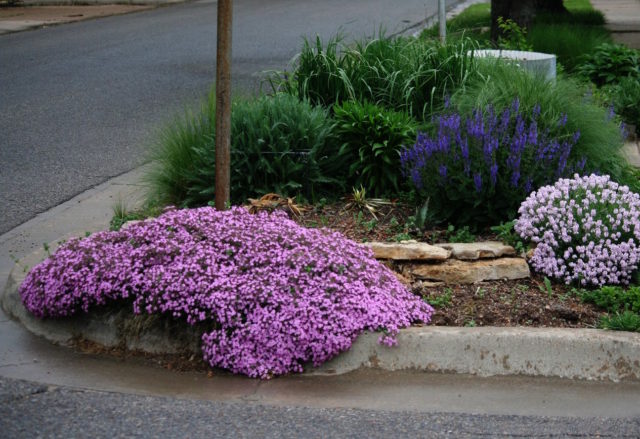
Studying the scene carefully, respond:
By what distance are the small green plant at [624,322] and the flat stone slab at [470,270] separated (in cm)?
72

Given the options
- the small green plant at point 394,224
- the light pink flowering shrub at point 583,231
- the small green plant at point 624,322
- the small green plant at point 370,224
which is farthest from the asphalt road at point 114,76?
the small green plant at point 624,322

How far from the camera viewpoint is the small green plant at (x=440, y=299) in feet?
16.0

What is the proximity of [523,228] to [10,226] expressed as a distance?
3.51 meters

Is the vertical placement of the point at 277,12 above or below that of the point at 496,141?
below

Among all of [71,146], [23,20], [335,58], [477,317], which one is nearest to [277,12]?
[23,20]

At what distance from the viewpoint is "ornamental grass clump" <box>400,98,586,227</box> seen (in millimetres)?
5660

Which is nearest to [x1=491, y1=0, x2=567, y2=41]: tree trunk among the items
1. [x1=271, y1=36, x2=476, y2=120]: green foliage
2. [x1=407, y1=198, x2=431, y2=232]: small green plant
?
[x1=271, y1=36, x2=476, y2=120]: green foliage

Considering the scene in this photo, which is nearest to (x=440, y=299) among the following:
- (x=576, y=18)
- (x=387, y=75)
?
(x=387, y=75)

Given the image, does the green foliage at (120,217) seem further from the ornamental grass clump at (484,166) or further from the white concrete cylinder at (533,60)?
the white concrete cylinder at (533,60)

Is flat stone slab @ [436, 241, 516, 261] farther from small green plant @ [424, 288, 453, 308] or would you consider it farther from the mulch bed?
small green plant @ [424, 288, 453, 308]

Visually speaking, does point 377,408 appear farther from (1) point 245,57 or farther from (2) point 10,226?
(1) point 245,57

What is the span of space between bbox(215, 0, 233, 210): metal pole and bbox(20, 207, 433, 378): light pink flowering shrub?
416 mm

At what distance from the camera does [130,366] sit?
4.53 m

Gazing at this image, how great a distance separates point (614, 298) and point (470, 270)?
2.46 ft
